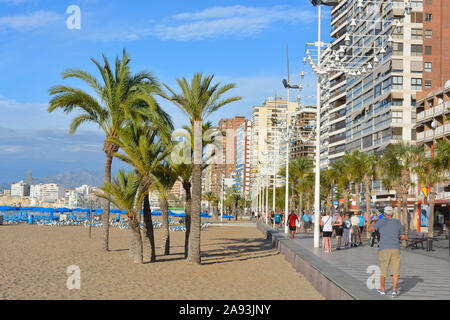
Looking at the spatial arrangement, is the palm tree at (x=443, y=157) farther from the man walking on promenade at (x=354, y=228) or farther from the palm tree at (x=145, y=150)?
the palm tree at (x=145, y=150)

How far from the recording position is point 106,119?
22000mm

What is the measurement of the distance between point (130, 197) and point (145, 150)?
164cm

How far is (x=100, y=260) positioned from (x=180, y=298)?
26.8 ft

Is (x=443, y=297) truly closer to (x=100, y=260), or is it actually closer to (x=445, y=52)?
(x=100, y=260)

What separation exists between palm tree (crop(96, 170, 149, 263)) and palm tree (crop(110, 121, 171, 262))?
41cm

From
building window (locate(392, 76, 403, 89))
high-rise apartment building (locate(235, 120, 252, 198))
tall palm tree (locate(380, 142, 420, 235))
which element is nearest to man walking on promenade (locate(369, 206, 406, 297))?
tall palm tree (locate(380, 142, 420, 235))

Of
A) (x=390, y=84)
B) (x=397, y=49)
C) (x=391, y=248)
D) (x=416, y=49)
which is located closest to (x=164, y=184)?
(x=391, y=248)

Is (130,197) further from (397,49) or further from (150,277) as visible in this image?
(397,49)

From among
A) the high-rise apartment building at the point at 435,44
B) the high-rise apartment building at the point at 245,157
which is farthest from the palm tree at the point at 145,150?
the high-rise apartment building at the point at 245,157

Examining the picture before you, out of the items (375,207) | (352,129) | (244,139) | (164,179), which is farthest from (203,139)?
(244,139)

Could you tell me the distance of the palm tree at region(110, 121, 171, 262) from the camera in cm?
1689

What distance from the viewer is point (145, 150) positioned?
16797 mm

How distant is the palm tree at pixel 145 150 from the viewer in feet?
55.4

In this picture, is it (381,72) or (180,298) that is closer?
(180,298)
